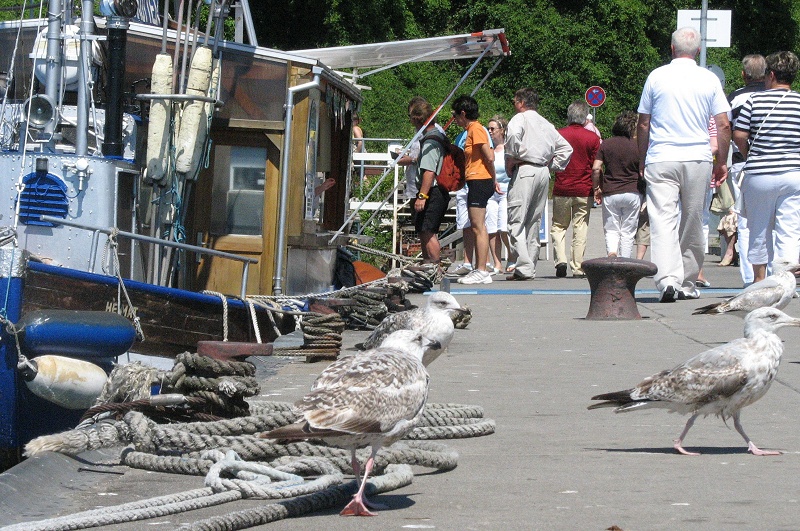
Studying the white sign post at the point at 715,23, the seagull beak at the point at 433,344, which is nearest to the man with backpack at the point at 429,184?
the white sign post at the point at 715,23

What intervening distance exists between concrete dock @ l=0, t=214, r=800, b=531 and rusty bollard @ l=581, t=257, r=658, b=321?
136 centimetres

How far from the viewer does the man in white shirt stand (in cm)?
1157

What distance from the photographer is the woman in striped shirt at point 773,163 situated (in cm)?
1120

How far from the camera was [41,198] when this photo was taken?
9.28m

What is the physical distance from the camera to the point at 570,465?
559 cm

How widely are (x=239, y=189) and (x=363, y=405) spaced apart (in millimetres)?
7137

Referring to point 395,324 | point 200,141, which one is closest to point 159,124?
point 200,141

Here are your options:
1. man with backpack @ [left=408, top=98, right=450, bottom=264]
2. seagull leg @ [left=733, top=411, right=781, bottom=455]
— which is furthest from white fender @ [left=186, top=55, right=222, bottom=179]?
seagull leg @ [left=733, top=411, right=781, bottom=455]

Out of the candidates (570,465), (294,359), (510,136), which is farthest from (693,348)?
(510,136)

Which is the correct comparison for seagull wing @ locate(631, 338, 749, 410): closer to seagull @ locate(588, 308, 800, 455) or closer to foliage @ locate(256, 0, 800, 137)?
seagull @ locate(588, 308, 800, 455)

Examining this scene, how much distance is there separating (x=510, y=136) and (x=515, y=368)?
746 centimetres

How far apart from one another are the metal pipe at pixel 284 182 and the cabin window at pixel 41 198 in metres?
2.27

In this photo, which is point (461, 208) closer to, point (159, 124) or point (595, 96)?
point (159, 124)

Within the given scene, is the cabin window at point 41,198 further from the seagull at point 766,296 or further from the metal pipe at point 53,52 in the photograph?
the seagull at point 766,296
